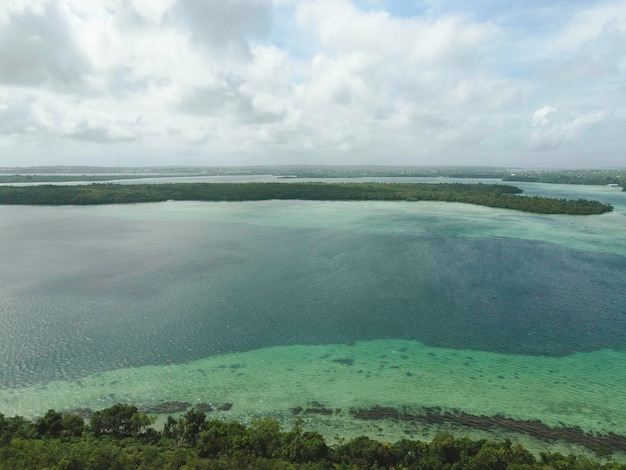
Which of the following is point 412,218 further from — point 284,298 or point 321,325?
point 321,325

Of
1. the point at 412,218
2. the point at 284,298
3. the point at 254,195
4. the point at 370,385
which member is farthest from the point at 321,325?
the point at 254,195

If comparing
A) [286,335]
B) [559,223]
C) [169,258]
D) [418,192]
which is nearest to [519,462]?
[286,335]

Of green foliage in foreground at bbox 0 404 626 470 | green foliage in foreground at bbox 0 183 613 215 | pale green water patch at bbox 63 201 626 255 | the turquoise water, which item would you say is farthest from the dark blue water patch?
green foliage in foreground at bbox 0 183 613 215

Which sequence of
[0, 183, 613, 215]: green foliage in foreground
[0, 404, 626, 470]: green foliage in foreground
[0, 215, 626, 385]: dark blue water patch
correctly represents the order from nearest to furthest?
[0, 404, 626, 470]: green foliage in foreground, [0, 215, 626, 385]: dark blue water patch, [0, 183, 613, 215]: green foliage in foreground

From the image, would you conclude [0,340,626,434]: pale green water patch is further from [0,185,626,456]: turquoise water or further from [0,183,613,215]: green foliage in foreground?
[0,183,613,215]: green foliage in foreground

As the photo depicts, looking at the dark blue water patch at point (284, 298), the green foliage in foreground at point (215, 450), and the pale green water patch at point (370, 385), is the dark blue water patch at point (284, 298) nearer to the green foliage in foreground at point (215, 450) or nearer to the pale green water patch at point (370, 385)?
the pale green water patch at point (370, 385)

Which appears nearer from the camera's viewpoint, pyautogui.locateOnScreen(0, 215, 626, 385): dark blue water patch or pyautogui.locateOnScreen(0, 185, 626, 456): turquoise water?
pyautogui.locateOnScreen(0, 185, 626, 456): turquoise water
